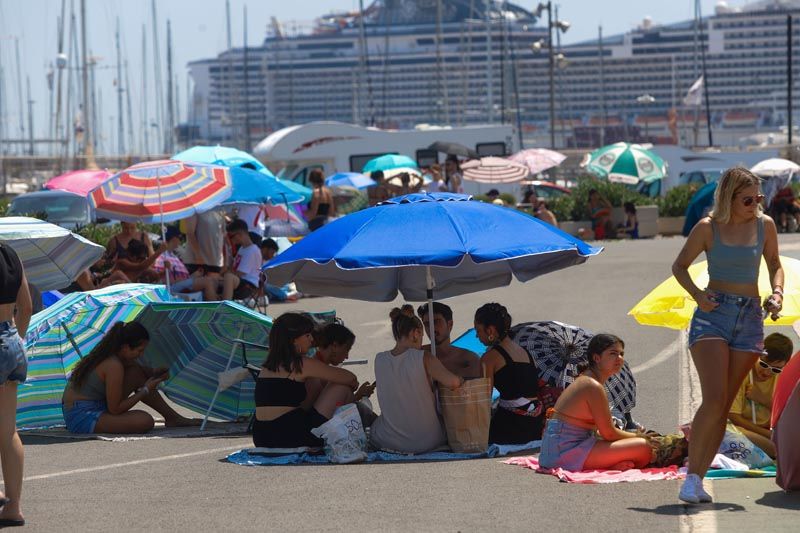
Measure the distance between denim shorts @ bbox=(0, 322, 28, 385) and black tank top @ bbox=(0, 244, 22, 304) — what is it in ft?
0.40

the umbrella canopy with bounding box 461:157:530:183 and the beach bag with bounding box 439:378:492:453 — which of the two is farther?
the umbrella canopy with bounding box 461:157:530:183

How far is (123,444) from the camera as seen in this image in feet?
31.8

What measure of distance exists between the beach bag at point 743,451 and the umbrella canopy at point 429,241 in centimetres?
148

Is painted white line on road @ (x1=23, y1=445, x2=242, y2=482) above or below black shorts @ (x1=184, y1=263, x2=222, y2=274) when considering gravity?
below

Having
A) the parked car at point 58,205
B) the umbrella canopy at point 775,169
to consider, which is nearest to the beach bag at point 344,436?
the parked car at point 58,205

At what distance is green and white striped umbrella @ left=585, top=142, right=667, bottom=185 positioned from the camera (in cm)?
3541

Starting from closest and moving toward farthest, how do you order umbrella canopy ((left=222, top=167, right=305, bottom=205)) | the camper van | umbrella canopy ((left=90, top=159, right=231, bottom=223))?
umbrella canopy ((left=90, top=159, right=231, bottom=223))
umbrella canopy ((left=222, top=167, right=305, bottom=205))
the camper van

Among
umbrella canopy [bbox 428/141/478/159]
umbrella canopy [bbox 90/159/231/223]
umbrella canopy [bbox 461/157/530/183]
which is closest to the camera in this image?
umbrella canopy [bbox 90/159/231/223]

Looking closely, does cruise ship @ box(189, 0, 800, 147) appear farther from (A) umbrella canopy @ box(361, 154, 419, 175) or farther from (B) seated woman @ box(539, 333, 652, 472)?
(B) seated woman @ box(539, 333, 652, 472)

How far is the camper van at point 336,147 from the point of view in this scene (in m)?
43.0

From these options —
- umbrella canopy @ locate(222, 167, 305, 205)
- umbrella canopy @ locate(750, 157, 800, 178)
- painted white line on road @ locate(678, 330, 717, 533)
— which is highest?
umbrella canopy @ locate(222, 167, 305, 205)

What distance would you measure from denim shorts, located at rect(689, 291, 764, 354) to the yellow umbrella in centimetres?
168

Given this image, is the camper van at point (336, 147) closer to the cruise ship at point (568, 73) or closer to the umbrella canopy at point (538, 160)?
the umbrella canopy at point (538, 160)

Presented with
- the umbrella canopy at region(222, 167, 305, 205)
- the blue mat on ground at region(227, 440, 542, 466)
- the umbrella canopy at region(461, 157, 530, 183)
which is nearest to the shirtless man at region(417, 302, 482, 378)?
the blue mat on ground at region(227, 440, 542, 466)
